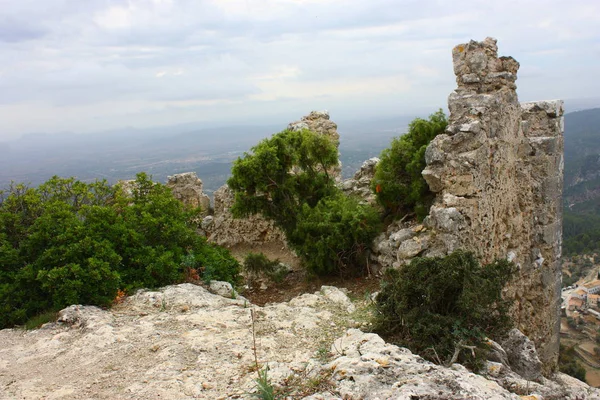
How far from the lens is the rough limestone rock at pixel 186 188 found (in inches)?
674

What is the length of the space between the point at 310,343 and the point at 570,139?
121181 mm

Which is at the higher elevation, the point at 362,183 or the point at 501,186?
the point at 501,186

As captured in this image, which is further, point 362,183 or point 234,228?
point 234,228

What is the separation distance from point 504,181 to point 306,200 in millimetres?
5480

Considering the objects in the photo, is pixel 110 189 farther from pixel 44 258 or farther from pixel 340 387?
pixel 340 387

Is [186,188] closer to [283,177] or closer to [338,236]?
[283,177]

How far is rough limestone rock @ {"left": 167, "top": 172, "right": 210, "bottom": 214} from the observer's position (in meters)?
17.1

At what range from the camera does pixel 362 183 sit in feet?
47.5

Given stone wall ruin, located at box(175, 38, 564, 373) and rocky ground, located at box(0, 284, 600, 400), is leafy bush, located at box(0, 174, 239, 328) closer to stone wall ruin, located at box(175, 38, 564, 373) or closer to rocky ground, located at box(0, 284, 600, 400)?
rocky ground, located at box(0, 284, 600, 400)

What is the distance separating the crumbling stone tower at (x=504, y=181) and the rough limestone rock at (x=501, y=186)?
19mm

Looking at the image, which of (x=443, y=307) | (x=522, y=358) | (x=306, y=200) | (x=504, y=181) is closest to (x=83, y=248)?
(x=443, y=307)

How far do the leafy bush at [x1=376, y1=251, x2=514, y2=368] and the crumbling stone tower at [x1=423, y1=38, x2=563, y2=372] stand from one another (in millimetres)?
1992

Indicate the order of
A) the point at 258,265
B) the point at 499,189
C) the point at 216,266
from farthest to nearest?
1. the point at 258,265
2. the point at 216,266
3. the point at 499,189

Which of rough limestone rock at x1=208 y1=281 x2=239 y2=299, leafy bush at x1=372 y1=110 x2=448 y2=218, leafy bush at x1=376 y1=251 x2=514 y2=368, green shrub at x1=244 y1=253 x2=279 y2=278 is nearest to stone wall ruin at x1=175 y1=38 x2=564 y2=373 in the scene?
leafy bush at x1=372 y1=110 x2=448 y2=218
